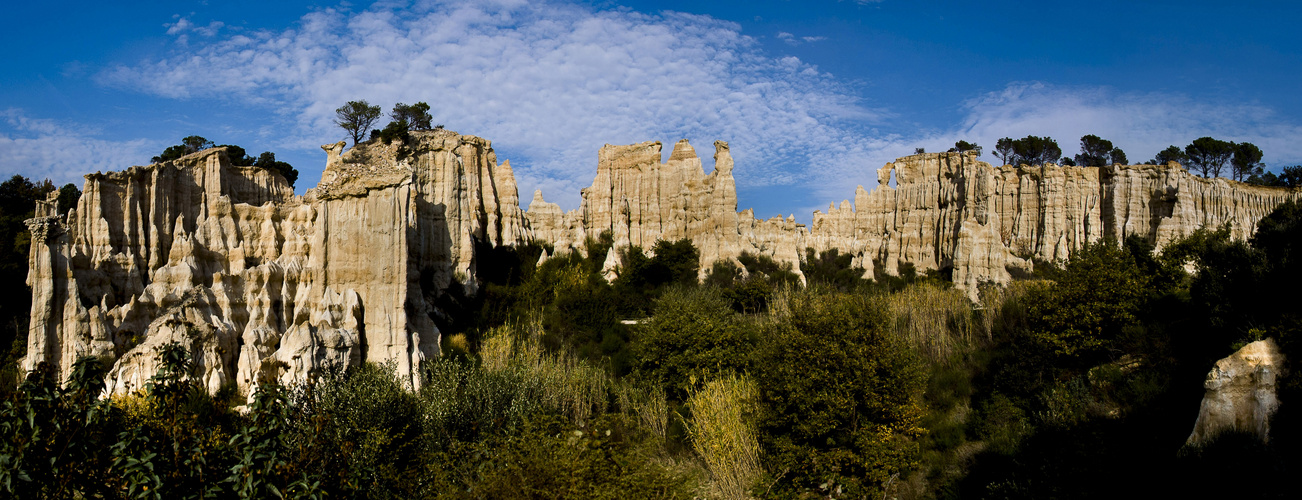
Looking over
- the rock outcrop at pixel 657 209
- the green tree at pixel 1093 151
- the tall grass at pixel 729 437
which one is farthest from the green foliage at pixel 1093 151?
the tall grass at pixel 729 437

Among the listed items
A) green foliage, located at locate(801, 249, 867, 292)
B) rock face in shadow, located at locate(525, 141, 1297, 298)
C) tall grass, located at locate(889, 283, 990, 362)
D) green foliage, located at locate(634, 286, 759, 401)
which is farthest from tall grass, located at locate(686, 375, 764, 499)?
green foliage, located at locate(801, 249, 867, 292)

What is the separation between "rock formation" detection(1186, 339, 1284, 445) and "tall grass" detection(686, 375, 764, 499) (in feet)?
27.7

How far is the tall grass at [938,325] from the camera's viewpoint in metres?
23.5

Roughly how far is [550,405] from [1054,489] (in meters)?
11.9

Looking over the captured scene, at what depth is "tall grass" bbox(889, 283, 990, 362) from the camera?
2347cm

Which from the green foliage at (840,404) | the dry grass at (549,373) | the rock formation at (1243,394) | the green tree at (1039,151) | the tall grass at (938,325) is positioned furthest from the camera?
the green tree at (1039,151)

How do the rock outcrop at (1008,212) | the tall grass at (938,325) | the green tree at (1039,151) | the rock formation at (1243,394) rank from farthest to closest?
1. the green tree at (1039,151)
2. the rock outcrop at (1008,212)
3. the tall grass at (938,325)
4. the rock formation at (1243,394)

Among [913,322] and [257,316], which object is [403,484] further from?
[913,322]

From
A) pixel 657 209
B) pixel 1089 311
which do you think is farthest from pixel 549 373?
pixel 657 209

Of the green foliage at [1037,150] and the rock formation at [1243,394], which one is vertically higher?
the green foliage at [1037,150]

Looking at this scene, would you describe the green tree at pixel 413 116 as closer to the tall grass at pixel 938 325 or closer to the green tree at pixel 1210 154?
the tall grass at pixel 938 325

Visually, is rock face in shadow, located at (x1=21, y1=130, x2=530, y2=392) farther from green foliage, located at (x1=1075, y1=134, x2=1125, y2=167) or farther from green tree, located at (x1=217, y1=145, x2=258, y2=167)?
green foliage, located at (x1=1075, y1=134, x2=1125, y2=167)

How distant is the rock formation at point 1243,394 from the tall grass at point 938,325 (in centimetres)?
1127

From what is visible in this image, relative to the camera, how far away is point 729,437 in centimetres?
1655
